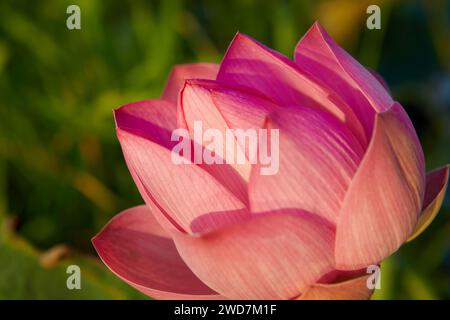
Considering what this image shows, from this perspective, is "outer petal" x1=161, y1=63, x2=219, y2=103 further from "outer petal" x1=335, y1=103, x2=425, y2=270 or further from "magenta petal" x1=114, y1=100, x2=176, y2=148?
"outer petal" x1=335, y1=103, x2=425, y2=270

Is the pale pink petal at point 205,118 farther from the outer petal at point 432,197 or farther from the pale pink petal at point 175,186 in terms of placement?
the outer petal at point 432,197

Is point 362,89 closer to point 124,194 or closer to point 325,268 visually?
point 325,268

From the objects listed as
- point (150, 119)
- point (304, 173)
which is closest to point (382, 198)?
point (304, 173)

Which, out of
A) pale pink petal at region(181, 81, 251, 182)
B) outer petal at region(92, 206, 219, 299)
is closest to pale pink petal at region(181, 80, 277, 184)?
pale pink petal at region(181, 81, 251, 182)

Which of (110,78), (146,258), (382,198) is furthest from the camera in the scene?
(110,78)

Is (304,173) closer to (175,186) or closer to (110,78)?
(175,186)

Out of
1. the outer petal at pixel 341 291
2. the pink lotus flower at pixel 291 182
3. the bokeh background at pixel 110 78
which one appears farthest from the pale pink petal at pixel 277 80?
the bokeh background at pixel 110 78
